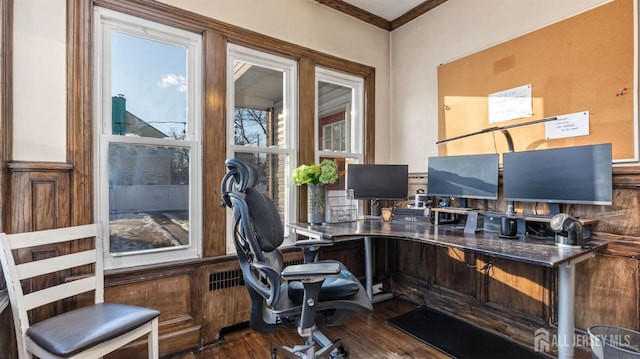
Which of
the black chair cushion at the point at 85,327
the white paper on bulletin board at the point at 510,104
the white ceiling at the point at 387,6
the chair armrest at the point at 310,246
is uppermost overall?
the white ceiling at the point at 387,6

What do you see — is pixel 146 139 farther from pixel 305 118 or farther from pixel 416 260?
pixel 416 260

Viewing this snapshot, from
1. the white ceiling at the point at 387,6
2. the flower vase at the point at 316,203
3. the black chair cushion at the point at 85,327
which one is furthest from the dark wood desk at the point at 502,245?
the white ceiling at the point at 387,6

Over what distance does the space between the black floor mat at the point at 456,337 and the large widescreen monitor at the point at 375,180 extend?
112 cm

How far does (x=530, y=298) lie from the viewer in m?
2.18

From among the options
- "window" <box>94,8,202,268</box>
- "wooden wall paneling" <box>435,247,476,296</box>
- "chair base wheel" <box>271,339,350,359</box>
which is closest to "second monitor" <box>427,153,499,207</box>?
"wooden wall paneling" <box>435,247,476,296</box>

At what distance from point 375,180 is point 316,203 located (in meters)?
0.65

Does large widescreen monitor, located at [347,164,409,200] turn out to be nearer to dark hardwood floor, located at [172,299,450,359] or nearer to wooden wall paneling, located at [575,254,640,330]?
dark hardwood floor, located at [172,299,450,359]

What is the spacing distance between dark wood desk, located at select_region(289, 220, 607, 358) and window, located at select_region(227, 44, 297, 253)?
0.47m

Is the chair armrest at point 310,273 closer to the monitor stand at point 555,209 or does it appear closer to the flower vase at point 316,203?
the flower vase at point 316,203

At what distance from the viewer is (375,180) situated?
284 centimetres

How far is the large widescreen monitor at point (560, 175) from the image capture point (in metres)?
1.76

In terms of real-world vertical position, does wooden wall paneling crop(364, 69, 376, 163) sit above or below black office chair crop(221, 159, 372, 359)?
above

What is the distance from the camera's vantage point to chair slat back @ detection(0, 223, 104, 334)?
1.41m

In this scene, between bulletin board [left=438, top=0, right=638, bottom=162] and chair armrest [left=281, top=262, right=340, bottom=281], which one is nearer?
chair armrest [left=281, top=262, right=340, bottom=281]
